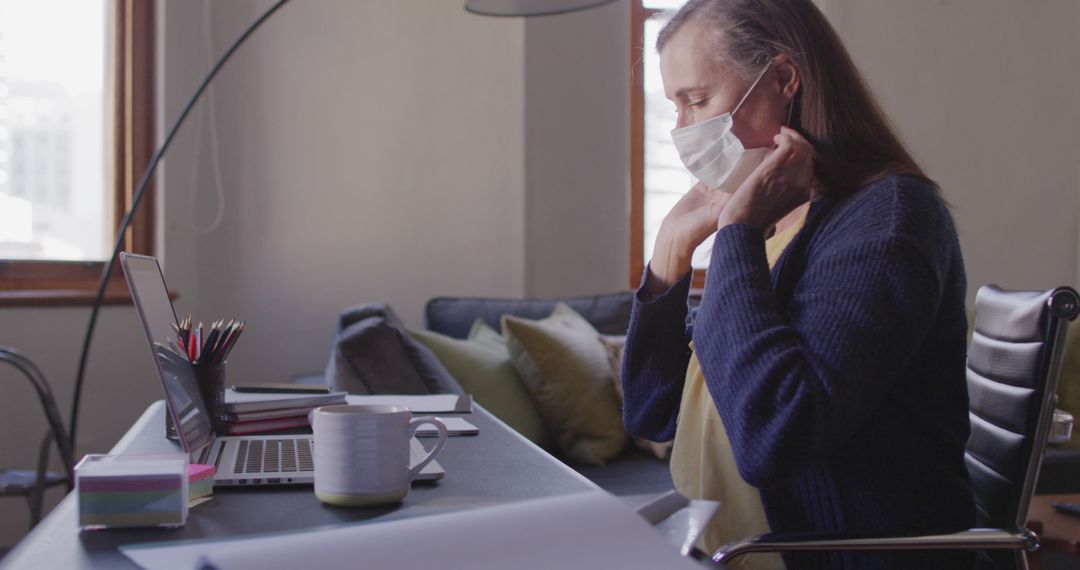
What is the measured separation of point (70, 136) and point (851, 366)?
2.90m

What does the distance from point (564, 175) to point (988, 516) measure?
98.8 inches

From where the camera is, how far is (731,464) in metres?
1.36

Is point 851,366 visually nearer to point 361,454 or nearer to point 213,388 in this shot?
point 361,454

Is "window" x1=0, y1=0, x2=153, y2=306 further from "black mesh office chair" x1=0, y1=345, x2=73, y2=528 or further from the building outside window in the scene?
"black mesh office chair" x1=0, y1=345, x2=73, y2=528

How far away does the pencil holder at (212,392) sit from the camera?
50.9 inches

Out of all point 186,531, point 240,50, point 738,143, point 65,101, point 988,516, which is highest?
point 240,50

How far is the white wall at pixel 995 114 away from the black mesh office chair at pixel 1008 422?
286 centimetres

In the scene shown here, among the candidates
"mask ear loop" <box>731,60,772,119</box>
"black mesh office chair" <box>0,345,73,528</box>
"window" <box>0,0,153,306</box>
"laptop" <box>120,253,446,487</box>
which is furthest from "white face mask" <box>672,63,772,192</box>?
"window" <box>0,0,153,306</box>

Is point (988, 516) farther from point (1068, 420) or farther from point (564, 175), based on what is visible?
point (564, 175)

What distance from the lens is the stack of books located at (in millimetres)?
1354

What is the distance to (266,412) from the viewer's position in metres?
1.38

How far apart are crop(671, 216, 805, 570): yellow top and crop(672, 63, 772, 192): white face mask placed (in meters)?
Result: 0.11

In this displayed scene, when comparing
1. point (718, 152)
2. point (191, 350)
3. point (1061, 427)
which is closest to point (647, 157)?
point (1061, 427)

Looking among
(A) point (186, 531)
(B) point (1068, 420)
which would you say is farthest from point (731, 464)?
(B) point (1068, 420)
